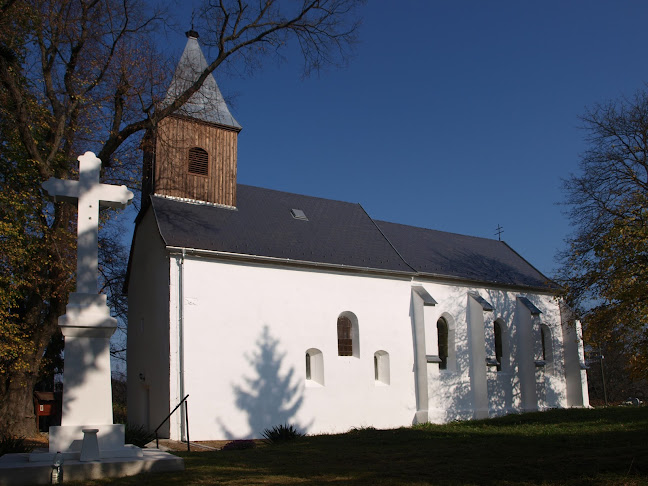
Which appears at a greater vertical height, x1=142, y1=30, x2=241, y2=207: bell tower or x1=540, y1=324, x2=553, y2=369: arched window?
x1=142, y1=30, x2=241, y2=207: bell tower

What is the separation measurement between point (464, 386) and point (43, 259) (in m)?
16.5

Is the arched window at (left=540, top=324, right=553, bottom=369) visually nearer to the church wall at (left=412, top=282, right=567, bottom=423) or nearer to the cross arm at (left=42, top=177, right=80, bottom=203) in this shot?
the church wall at (left=412, top=282, right=567, bottom=423)

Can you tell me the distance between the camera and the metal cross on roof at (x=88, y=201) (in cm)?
990

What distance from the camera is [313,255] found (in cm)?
2119

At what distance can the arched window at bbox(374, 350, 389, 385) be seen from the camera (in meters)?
21.9

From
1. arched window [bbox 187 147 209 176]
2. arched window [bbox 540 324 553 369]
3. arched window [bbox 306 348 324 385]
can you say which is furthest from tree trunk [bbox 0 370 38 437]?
arched window [bbox 540 324 553 369]

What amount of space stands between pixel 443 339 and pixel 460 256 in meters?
4.86

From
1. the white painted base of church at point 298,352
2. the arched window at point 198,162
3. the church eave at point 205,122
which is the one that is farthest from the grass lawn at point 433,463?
the church eave at point 205,122

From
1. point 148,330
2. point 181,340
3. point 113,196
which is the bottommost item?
point 181,340

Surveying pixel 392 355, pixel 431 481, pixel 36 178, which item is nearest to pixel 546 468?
pixel 431 481

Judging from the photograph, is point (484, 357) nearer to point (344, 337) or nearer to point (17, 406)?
point (344, 337)

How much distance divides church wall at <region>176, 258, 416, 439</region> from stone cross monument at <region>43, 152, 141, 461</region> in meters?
8.15

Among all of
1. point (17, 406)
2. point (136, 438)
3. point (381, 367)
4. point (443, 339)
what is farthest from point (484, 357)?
point (17, 406)

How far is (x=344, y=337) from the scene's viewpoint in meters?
21.4
